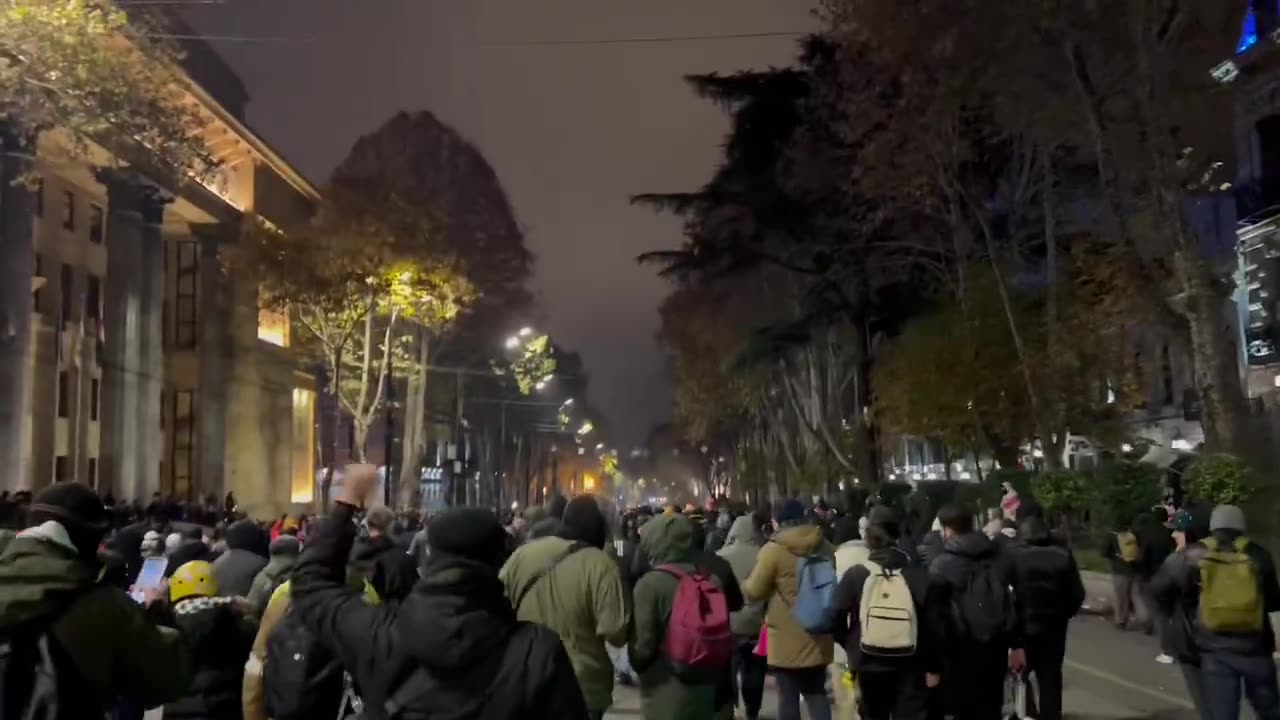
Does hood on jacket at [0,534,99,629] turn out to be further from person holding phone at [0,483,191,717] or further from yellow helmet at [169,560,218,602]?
yellow helmet at [169,560,218,602]

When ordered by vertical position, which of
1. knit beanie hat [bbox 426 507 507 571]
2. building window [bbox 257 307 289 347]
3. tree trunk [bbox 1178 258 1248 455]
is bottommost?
knit beanie hat [bbox 426 507 507 571]

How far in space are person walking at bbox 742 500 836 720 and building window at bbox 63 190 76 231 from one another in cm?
3000

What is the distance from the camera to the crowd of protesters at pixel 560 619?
129 inches

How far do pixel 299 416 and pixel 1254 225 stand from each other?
37.4 meters

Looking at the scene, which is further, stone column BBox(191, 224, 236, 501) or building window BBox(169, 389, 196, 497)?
building window BBox(169, 389, 196, 497)

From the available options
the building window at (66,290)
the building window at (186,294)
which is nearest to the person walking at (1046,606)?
the building window at (66,290)

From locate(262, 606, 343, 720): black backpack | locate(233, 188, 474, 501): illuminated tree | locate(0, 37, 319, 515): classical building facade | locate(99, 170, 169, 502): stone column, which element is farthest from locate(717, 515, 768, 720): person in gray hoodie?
locate(99, 170, 169, 502): stone column

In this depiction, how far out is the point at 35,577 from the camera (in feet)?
11.5

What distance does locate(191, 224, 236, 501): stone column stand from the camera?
4072 centimetres

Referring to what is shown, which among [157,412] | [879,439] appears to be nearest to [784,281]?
[879,439]

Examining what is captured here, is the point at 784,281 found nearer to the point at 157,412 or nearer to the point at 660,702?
the point at 157,412

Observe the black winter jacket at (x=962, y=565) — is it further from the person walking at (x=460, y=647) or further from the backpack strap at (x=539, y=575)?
the person walking at (x=460, y=647)

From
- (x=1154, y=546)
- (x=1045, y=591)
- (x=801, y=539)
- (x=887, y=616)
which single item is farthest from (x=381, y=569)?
(x=1154, y=546)

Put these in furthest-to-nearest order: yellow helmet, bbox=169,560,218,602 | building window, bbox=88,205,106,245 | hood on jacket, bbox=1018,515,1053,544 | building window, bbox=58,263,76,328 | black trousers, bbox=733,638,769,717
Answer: building window, bbox=88,205,106,245 < building window, bbox=58,263,76,328 < black trousers, bbox=733,638,769,717 < hood on jacket, bbox=1018,515,1053,544 < yellow helmet, bbox=169,560,218,602
